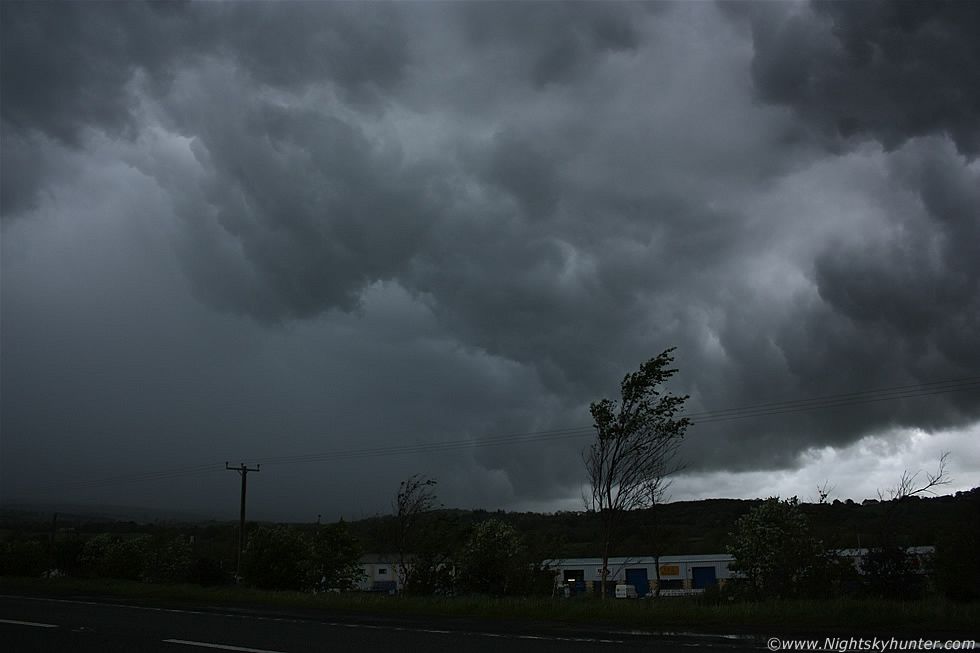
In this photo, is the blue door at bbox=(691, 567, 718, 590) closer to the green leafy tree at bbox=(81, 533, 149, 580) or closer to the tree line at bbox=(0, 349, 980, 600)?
the tree line at bbox=(0, 349, 980, 600)

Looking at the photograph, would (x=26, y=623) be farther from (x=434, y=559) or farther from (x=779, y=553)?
(x=779, y=553)

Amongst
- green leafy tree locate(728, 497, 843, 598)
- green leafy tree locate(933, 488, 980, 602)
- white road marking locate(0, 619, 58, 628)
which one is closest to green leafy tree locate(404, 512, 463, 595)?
green leafy tree locate(728, 497, 843, 598)

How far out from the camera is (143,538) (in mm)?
52500

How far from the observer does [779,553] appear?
21812 millimetres

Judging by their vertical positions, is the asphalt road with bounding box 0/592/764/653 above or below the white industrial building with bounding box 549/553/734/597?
above

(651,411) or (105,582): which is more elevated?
(651,411)

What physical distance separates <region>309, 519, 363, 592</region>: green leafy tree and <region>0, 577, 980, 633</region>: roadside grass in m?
12.0

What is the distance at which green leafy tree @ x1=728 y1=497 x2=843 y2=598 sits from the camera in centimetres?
2070

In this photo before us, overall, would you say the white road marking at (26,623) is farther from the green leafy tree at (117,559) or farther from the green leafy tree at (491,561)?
the green leafy tree at (117,559)

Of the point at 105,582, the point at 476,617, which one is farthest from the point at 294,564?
the point at 476,617

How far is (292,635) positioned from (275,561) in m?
22.3

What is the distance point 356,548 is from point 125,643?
95.9ft

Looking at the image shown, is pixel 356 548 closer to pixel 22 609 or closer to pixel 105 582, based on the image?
pixel 105 582

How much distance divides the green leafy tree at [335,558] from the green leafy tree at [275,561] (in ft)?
4.63
